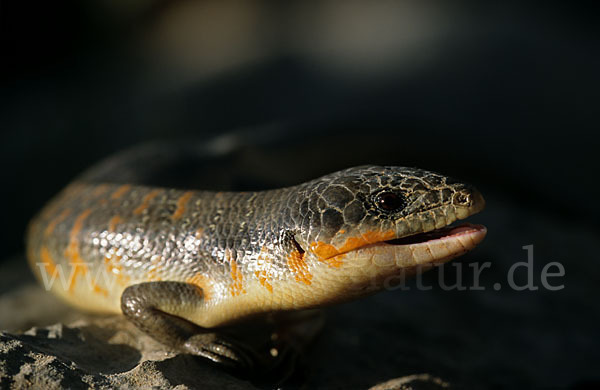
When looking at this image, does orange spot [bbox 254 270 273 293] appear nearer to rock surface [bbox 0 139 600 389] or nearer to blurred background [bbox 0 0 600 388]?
rock surface [bbox 0 139 600 389]

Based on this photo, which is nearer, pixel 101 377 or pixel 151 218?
pixel 101 377

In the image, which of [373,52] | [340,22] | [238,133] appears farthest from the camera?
[340,22]

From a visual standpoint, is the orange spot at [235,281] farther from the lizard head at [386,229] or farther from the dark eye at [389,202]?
the dark eye at [389,202]

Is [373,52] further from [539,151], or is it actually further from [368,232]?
[368,232]

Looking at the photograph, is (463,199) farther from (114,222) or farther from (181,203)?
(114,222)

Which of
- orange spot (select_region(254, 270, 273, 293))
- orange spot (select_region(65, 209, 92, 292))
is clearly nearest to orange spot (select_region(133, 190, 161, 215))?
orange spot (select_region(65, 209, 92, 292))

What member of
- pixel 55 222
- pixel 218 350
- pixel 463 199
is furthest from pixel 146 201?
pixel 463 199

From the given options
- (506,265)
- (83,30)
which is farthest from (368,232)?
(83,30)
